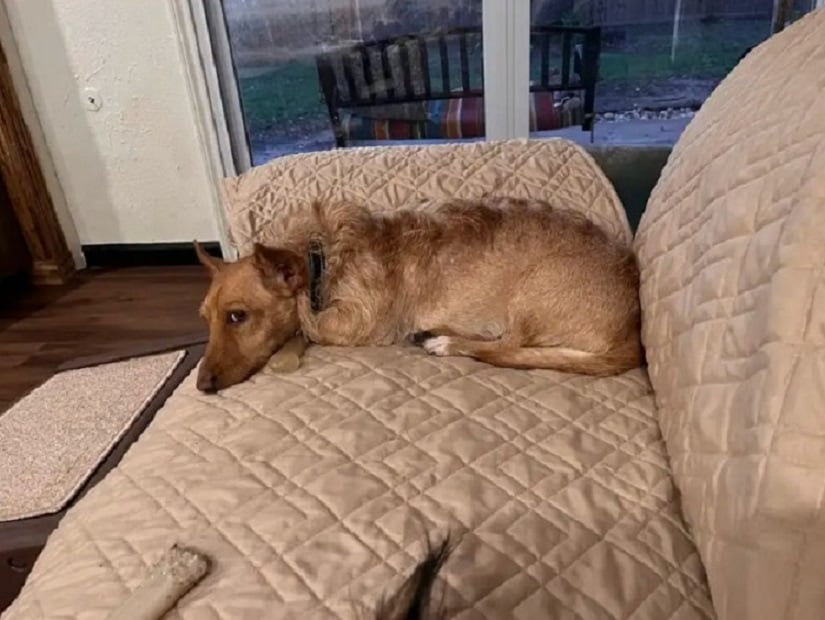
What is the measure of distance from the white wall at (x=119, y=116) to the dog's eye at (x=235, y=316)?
65.4 inches

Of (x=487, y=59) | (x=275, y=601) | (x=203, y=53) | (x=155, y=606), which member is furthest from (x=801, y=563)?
(x=203, y=53)

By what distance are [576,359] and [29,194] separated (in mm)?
2545

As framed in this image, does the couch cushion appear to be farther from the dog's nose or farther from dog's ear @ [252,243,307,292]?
dog's ear @ [252,243,307,292]

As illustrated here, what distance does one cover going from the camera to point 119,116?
2.90 metres

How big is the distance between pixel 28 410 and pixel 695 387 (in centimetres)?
201

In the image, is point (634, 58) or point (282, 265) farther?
point (634, 58)

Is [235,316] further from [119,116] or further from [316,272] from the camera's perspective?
[119,116]

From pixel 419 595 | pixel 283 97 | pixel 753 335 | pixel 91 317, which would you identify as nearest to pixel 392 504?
pixel 419 595

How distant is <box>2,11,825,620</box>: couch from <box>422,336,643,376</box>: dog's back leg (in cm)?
4

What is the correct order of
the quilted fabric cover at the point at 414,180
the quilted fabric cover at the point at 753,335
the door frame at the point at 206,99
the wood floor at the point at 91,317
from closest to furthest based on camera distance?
the quilted fabric cover at the point at 753,335 → the quilted fabric cover at the point at 414,180 → the wood floor at the point at 91,317 → the door frame at the point at 206,99

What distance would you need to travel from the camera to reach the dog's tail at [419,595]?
2.37 ft

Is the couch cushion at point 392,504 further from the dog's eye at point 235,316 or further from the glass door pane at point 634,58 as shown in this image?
the glass door pane at point 634,58

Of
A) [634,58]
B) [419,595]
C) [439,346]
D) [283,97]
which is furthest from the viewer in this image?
[283,97]

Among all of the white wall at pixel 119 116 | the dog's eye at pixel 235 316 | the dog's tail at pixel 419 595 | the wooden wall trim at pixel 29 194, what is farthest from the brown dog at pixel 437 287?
the wooden wall trim at pixel 29 194
